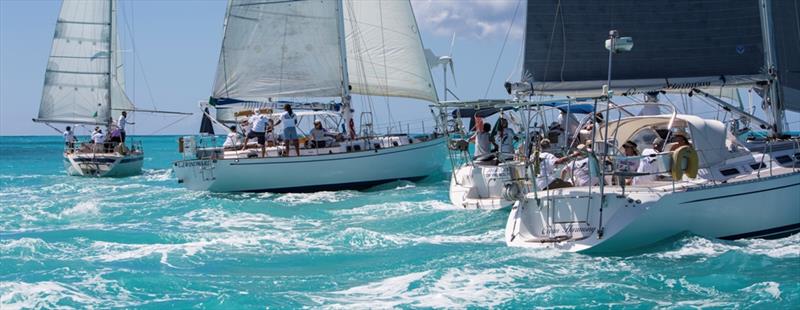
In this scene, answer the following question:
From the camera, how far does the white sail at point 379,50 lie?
3022cm

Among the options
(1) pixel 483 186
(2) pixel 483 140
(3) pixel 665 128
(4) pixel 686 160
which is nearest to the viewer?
(4) pixel 686 160

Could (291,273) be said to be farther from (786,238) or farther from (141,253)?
(786,238)

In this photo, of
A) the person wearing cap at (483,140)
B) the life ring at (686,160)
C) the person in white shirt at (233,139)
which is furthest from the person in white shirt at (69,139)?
the life ring at (686,160)

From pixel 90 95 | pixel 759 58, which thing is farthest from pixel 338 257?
pixel 90 95

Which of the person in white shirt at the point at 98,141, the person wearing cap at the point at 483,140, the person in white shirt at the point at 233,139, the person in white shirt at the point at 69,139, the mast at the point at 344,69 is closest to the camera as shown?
the person wearing cap at the point at 483,140

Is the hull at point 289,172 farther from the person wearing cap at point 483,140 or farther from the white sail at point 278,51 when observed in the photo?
the person wearing cap at point 483,140

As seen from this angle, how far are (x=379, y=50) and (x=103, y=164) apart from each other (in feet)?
45.0

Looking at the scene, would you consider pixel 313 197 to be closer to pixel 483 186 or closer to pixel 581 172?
pixel 483 186

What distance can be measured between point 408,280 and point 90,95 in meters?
34.4

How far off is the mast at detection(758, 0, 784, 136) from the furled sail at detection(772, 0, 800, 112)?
0.11 meters

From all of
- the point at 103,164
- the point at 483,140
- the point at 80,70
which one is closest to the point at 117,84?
the point at 80,70

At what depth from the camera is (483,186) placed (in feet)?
64.3

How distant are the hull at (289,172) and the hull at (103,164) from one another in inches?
493

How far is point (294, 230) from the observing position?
1842cm
